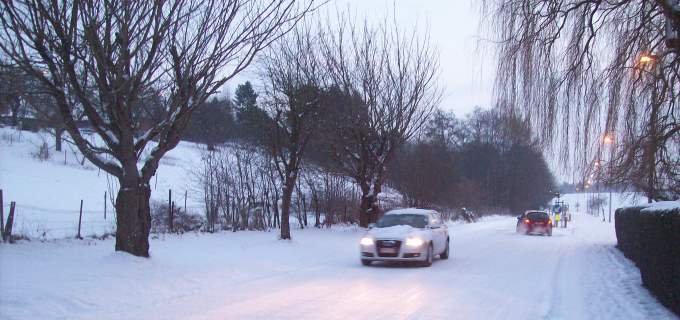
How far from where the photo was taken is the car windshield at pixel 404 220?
18188 millimetres

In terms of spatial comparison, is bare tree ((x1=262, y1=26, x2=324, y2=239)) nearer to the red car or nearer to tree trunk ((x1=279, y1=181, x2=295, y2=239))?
tree trunk ((x1=279, y1=181, x2=295, y2=239))

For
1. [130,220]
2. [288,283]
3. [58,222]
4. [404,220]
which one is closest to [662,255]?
[288,283]

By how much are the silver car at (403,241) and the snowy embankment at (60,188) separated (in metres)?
8.94

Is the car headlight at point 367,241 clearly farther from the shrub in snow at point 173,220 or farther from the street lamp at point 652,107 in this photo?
the shrub in snow at point 173,220

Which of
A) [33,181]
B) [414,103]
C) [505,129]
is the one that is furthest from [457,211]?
[505,129]

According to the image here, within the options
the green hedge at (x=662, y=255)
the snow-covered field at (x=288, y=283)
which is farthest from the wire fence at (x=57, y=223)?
the green hedge at (x=662, y=255)

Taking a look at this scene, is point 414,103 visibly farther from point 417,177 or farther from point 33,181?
point 33,181

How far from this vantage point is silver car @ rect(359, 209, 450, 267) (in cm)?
1656

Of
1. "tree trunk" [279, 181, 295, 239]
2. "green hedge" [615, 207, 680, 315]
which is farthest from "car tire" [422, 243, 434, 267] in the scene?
"tree trunk" [279, 181, 295, 239]

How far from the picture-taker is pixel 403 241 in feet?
54.3

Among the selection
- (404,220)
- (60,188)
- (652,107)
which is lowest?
(404,220)

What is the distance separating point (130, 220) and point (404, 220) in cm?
838

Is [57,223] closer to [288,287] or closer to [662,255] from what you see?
[288,287]

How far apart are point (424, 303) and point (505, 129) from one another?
176 inches
